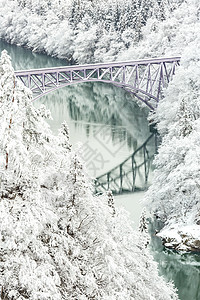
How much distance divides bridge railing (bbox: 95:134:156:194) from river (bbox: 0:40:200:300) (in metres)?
0.69

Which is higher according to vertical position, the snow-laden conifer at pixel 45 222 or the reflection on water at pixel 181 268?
the snow-laden conifer at pixel 45 222

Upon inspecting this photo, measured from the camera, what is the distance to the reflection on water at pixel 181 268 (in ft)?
71.2

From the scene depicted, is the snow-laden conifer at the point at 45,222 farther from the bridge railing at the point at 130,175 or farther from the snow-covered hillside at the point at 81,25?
the snow-covered hillside at the point at 81,25

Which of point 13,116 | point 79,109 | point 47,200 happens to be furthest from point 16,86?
point 79,109

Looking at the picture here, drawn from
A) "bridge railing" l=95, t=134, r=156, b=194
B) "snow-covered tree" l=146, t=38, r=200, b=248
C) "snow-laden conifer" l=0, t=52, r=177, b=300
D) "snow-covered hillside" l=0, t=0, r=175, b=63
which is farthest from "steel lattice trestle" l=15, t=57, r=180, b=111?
"snow-laden conifer" l=0, t=52, r=177, b=300

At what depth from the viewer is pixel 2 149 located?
710cm

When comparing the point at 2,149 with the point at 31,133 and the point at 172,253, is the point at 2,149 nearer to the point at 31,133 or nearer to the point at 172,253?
the point at 31,133

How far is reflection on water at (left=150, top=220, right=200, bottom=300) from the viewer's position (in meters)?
21.7

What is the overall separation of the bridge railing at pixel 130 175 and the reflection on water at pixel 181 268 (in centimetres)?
809

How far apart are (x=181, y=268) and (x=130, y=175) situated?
12.3 m

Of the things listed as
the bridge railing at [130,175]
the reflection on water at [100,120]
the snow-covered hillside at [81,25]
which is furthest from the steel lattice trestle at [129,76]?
the snow-covered hillside at [81,25]

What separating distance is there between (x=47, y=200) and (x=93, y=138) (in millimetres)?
33130

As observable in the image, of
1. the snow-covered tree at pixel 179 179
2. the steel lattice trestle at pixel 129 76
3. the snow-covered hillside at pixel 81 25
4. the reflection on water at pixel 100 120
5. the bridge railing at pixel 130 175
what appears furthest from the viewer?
the snow-covered hillside at pixel 81 25

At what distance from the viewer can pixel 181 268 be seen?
23094mm
